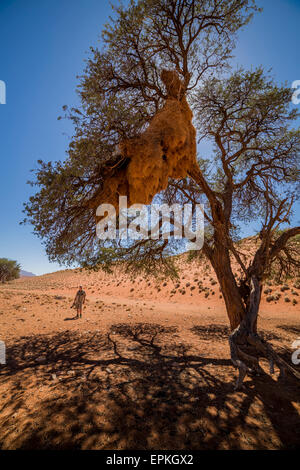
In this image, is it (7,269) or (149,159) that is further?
(7,269)

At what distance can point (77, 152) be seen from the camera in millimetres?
4168

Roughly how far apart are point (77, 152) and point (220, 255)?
5321 millimetres

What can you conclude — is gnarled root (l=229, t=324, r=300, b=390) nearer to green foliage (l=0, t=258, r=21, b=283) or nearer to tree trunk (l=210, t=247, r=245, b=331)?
tree trunk (l=210, t=247, r=245, b=331)

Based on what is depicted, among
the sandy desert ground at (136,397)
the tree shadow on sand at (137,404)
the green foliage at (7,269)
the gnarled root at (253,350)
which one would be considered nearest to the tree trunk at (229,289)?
the gnarled root at (253,350)

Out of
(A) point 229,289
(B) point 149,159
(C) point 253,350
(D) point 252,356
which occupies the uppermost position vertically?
(B) point 149,159

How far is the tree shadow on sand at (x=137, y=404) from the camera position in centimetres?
259

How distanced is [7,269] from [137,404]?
5505 centimetres

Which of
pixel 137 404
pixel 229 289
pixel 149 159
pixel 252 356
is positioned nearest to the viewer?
pixel 137 404

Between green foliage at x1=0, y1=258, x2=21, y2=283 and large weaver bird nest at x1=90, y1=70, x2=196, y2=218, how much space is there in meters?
52.4

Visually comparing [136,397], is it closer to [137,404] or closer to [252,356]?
[137,404]

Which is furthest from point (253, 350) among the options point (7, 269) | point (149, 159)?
point (7, 269)

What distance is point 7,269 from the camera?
4625 centimetres

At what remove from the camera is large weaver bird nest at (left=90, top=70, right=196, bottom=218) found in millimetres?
4324
